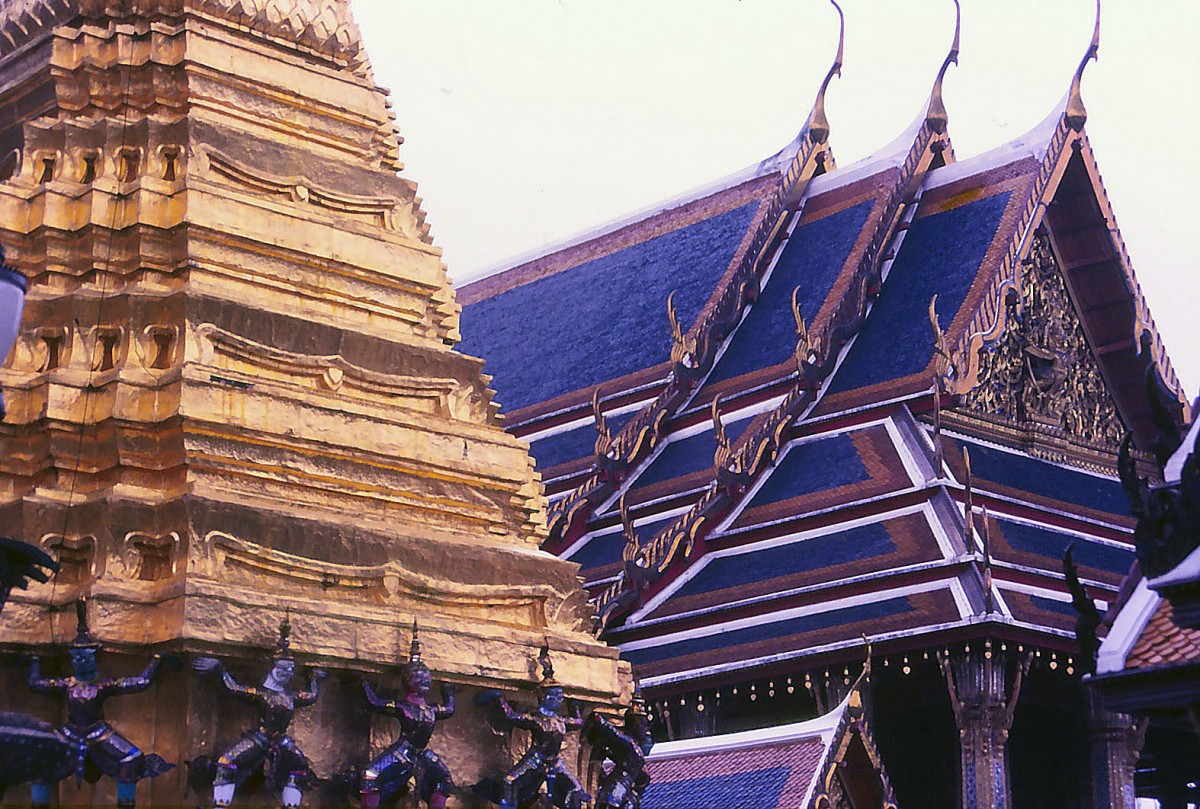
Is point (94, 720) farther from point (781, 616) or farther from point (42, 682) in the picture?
point (781, 616)

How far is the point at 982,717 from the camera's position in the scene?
16.0m

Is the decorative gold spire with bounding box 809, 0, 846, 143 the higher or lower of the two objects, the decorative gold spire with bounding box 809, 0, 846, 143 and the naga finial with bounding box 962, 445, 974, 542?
the higher

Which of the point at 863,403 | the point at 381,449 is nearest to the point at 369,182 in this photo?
the point at 381,449

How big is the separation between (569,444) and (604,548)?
7.34ft

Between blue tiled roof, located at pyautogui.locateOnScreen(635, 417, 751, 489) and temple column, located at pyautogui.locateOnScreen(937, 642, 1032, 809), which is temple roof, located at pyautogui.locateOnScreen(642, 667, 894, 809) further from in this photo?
blue tiled roof, located at pyautogui.locateOnScreen(635, 417, 751, 489)

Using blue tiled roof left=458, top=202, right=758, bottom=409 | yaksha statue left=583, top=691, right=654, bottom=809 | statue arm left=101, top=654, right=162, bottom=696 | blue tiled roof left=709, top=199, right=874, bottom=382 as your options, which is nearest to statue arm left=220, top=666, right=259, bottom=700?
statue arm left=101, top=654, right=162, bottom=696

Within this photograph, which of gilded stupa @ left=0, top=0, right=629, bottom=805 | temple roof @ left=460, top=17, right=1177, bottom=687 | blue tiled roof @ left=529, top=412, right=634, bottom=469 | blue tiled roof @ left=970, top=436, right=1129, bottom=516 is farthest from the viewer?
blue tiled roof @ left=529, top=412, right=634, bottom=469

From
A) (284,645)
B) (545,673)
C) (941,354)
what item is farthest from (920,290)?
(284,645)

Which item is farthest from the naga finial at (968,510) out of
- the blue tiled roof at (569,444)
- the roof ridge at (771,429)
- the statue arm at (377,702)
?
the statue arm at (377,702)

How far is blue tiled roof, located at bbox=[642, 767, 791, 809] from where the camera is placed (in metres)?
13.5

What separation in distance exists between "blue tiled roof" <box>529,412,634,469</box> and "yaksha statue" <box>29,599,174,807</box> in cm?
1192

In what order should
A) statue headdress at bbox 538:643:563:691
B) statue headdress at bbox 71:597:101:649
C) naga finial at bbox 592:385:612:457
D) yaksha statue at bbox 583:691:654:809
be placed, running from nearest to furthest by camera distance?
statue headdress at bbox 71:597:101:649 → statue headdress at bbox 538:643:563:691 → yaksha statue at bbox 583:691:654:809 → naga finial at bbox 592:385:612:457

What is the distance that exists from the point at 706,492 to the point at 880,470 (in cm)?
180

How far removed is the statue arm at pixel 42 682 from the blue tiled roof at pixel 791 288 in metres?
11.6
